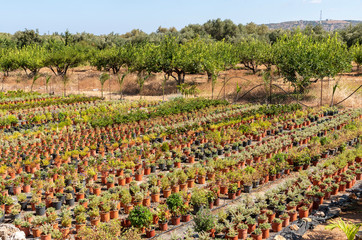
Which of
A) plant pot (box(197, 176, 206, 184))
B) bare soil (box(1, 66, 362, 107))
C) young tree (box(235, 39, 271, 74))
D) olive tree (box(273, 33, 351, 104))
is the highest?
young tree (box(235, 39, 271, 74))

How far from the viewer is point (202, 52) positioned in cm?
3170

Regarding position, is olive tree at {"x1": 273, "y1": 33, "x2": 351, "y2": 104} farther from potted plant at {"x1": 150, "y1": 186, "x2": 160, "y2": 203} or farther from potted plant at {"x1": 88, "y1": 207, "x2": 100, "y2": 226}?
potted plant at {"x1": 88, "y1": 207, "x2": 100, "y2": 226}

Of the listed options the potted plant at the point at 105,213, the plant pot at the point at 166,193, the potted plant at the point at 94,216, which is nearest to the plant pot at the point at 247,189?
the plant pot at the point at 166,193

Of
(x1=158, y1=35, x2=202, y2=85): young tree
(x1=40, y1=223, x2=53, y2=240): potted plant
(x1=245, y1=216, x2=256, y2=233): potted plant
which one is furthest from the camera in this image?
(x1=158, y1=35, x2=202, y2=85): young tree

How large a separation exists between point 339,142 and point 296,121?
14.8ft

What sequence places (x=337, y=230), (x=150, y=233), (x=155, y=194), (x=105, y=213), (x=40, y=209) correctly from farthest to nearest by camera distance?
(x=155, y=194)
(x=40, y=209)
(x=105, y=213)
(x=337, y=230)
(x=150, y=233)

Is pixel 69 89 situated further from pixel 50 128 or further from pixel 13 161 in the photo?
pixel 13 161

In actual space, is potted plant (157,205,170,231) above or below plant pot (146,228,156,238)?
above

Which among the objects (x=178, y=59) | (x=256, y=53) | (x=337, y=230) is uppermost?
(x=256, y=53)

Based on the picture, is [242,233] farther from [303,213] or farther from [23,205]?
[23,205]

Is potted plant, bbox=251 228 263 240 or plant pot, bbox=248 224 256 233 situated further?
plant pot, bbox=248 224 256 233

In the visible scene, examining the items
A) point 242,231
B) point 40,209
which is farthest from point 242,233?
point 40,209

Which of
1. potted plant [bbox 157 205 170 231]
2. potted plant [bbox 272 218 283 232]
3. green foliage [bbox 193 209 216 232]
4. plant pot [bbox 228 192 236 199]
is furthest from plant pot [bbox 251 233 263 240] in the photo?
plant pot [bbox 228 192 236 199]

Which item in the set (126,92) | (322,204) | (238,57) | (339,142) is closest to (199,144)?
(339,142)
